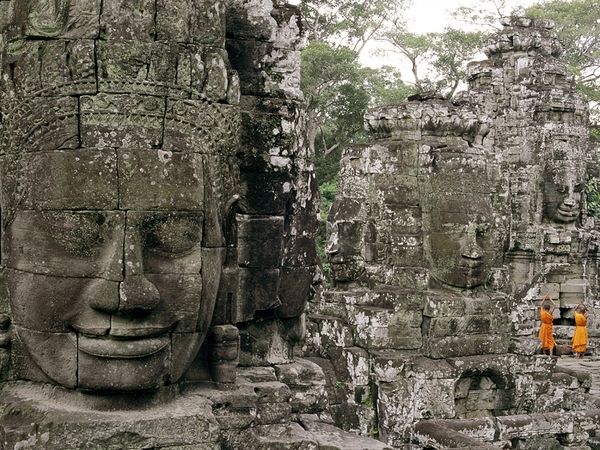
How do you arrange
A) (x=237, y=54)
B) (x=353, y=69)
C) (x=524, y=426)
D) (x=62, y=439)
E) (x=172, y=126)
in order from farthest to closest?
1. (x=353, y=69)
2. (x=524, y=426)
3. (x=237, y=54)
4. (x=172, y=126)
5. (x=62, y=439)

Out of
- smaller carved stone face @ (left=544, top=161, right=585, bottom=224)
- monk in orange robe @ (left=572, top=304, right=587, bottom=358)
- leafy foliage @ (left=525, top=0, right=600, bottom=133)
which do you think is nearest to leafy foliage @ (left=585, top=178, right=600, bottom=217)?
smaller carved stone face @ (left=544, top=161, right=585, bottom=224)

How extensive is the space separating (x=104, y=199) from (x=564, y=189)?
15899mm

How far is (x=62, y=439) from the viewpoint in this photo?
162 inches

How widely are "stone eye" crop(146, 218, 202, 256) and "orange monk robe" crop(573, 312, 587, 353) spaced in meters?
13.7

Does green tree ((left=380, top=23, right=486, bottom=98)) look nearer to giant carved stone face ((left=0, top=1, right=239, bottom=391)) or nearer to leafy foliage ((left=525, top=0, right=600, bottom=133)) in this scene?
leafy foliage ((left=525, top=0, right=600, bottom=133))

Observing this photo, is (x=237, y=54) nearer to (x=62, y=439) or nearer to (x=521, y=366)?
(x=62, y=439)

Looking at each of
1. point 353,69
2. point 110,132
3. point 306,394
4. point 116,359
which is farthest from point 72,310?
point 353,69

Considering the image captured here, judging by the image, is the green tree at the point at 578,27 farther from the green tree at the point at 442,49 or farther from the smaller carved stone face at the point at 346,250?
the smaller carved stone face at the point at 346,250

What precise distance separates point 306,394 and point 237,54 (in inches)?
88.3

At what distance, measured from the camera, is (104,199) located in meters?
4.20

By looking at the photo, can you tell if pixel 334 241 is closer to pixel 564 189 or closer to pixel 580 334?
pixel 580 334

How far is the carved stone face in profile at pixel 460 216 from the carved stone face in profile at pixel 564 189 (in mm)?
8622

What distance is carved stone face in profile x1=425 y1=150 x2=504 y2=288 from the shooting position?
10.4m

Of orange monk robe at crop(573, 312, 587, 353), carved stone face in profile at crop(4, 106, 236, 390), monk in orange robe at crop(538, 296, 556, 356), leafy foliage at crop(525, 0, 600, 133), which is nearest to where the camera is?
carved stone face in profile at crop(4, 106, 236, 390)
